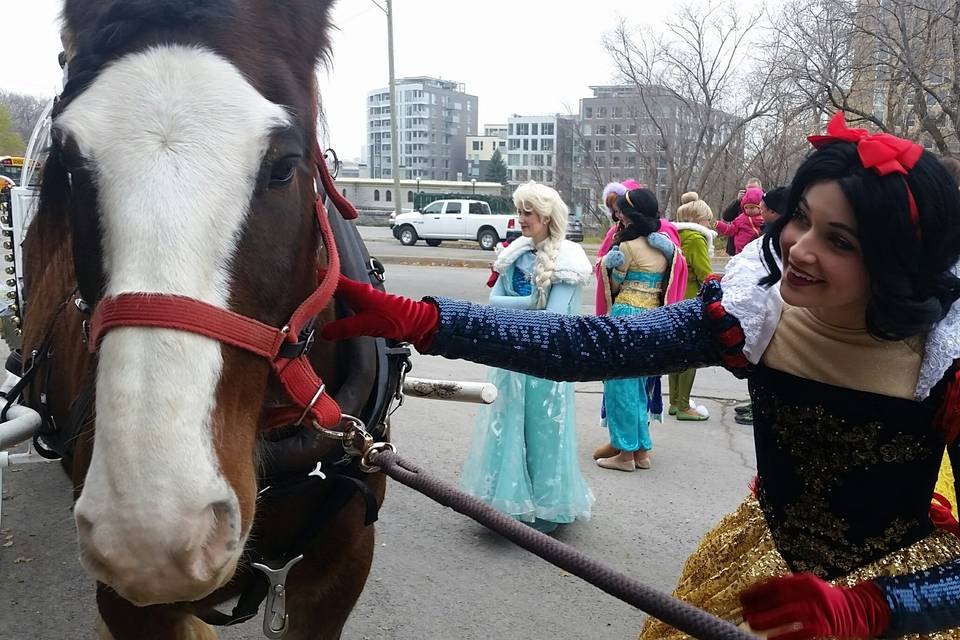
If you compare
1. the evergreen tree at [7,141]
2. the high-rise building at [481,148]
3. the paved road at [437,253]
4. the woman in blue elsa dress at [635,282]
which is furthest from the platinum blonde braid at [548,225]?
the high-rise building at [481,148]

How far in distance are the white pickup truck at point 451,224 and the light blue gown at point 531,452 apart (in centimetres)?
2055

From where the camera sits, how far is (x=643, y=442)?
4.97 metres

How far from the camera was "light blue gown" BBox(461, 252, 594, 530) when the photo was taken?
157 inches

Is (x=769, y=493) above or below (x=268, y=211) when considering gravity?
below

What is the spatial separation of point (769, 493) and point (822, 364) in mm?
368

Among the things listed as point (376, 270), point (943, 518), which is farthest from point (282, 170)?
point (943, 518)

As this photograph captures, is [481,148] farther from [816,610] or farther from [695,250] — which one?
[816,610]

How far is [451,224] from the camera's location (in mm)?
25062

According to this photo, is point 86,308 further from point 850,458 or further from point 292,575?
point 850,458

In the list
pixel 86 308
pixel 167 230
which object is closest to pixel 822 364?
pixel 167 230

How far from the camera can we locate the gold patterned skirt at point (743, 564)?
1.58 m

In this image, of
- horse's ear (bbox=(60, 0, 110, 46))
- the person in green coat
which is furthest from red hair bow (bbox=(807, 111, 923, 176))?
the person in green coat

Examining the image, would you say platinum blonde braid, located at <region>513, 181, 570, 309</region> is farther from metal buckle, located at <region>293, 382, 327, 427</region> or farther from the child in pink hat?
the child in pink hat

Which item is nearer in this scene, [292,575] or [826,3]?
[292,575]
